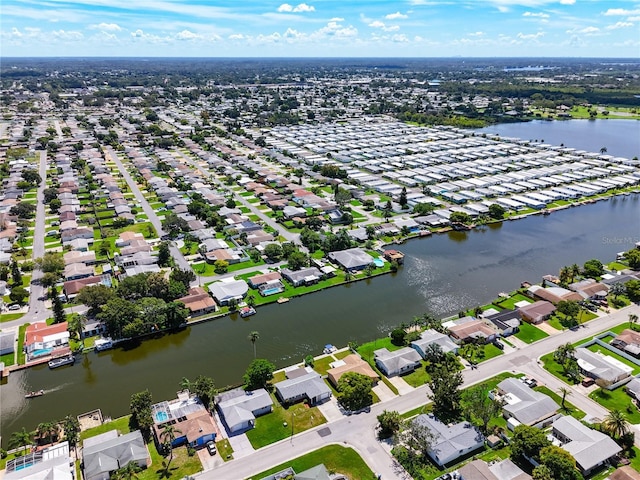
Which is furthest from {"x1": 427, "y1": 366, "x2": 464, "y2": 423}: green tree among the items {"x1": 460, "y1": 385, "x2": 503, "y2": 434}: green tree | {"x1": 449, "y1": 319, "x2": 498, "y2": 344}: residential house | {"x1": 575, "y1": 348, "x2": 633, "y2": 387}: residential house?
{"x1": 575, "y1": 348, "x2": 633, "y2": 387}: residential house

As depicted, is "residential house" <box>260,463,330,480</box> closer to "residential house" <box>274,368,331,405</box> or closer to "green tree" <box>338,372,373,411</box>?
"green tree" <box>338,372,373,411</box>

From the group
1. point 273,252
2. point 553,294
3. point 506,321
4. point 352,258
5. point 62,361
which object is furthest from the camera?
point 273,252

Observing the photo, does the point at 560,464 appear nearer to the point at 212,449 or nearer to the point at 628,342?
the point at 628,342

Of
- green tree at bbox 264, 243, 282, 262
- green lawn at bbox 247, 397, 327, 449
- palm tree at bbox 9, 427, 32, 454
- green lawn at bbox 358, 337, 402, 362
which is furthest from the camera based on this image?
green tree at bbox 264, 243, 282, 262

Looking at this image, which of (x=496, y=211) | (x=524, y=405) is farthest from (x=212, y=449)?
(x=496, y=211)

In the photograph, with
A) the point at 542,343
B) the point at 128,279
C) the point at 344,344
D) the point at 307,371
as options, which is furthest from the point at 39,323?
the point at 542,343

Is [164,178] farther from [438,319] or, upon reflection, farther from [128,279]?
[438,319]

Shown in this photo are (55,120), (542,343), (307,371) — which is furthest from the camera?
(55,120)
